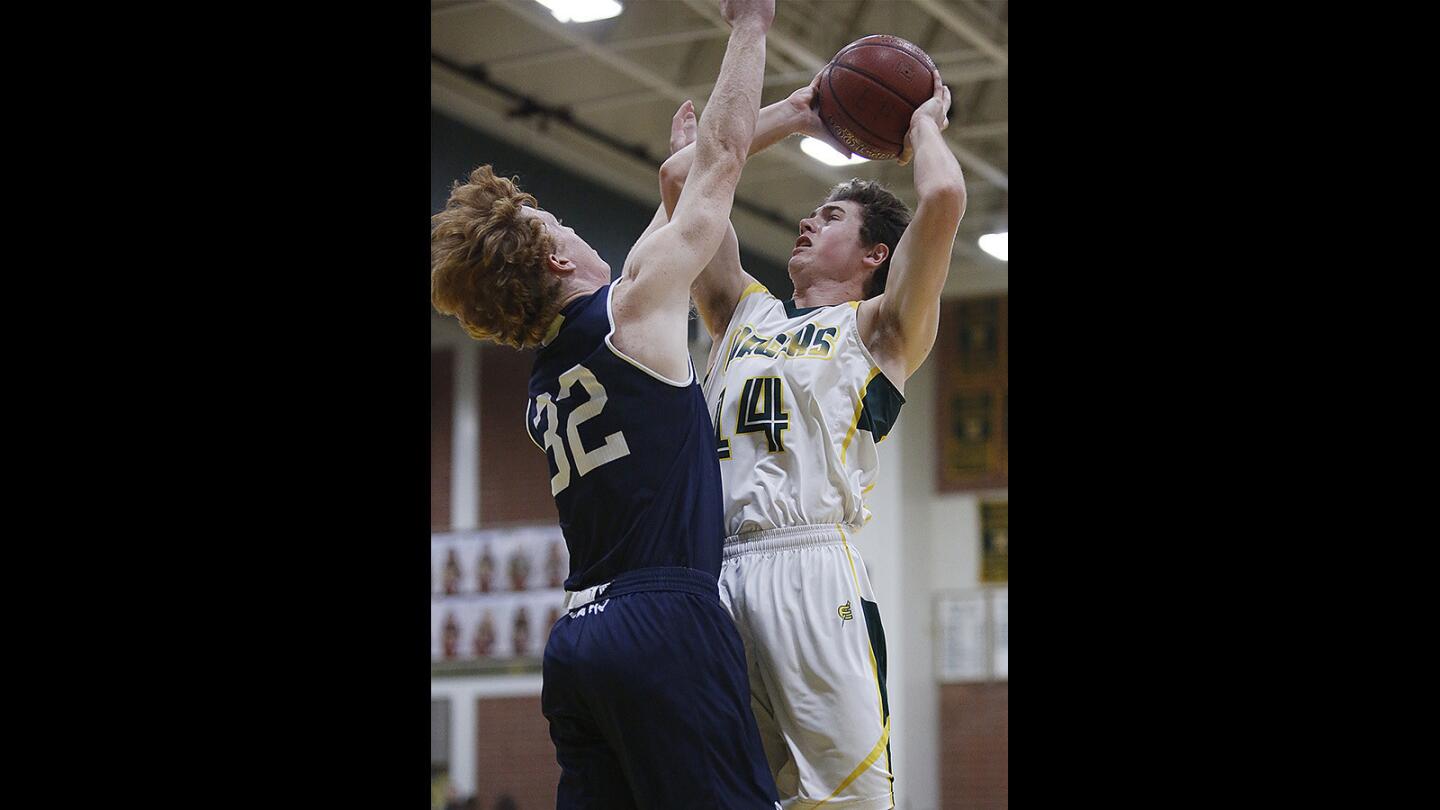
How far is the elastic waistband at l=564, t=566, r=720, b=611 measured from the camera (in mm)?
3882

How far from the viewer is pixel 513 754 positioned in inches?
598

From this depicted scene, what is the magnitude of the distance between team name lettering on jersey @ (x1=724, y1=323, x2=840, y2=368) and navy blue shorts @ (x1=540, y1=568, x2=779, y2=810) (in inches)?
32.6

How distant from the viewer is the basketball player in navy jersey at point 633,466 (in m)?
3.74

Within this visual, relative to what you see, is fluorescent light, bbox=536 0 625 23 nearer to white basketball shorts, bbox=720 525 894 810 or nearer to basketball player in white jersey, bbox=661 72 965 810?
basketball player in white jersey, bbox=661 72 965 810

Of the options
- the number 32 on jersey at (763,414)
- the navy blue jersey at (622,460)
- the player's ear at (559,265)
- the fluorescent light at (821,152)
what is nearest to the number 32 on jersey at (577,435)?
the navy blue jersey at (622,460)

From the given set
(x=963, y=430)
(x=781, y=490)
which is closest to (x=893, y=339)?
(x=781, y=490)

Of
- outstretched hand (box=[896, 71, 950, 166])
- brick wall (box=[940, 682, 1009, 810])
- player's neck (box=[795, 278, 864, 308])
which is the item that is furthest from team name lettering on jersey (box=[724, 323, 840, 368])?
brick wall (box=[940, 682, 1009, 810])

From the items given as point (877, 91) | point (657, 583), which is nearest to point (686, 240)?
point (657, 583)

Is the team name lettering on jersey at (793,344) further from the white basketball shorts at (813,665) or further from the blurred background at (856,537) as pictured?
the blurred background at (856,537)

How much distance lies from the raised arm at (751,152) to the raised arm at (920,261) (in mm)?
325

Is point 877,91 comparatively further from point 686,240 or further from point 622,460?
point 622,460

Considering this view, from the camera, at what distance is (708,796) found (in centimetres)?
368

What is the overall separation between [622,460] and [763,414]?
586mm
